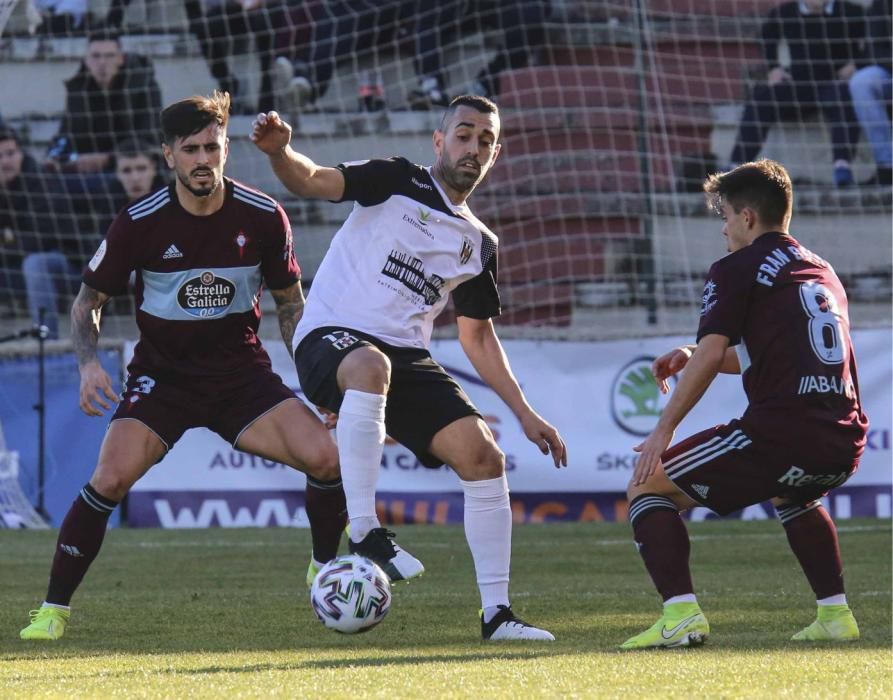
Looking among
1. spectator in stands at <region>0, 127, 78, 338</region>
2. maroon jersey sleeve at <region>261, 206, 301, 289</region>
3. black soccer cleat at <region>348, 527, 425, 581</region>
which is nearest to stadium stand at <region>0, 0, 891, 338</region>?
spectator in stands at <region>0, 127, 78, 338</region>

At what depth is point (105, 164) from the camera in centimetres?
1456

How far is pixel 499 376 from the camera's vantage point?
6109 millimetres

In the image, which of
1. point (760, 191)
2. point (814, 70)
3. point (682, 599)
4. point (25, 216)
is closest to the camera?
point (682, 599)

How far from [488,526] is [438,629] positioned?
1.62 feet

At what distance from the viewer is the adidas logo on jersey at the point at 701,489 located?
5301 millimetres

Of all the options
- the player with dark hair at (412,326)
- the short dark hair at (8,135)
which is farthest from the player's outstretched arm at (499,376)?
the short dark hair at (8,135)

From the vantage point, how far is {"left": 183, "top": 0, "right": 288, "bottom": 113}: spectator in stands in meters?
15.4

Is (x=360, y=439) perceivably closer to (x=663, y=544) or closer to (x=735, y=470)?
(x=663, y=544)

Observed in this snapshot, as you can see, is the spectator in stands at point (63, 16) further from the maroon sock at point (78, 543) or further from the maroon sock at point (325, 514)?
the maroon sock at point (78, 543)

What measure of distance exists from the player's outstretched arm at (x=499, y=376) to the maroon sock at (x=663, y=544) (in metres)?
0.61

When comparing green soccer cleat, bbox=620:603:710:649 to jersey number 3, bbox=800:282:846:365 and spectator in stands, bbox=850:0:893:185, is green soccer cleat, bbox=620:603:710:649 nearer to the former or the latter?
jersey number 3, bbox=800:282:846:365

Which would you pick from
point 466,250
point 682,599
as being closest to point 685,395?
point 682,599

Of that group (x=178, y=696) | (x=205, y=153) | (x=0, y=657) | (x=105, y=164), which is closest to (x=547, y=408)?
(x=105, y=164)

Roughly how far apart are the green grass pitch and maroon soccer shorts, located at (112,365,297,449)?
2.58 feet
